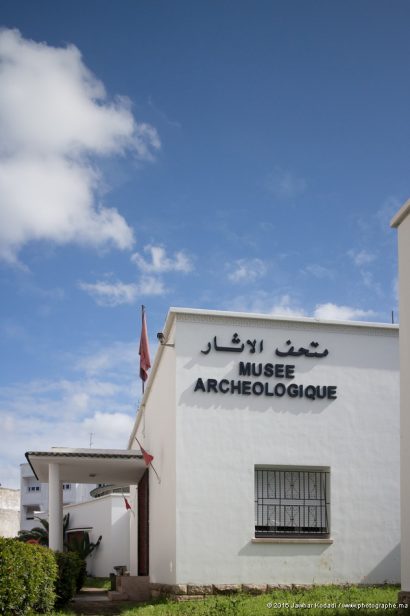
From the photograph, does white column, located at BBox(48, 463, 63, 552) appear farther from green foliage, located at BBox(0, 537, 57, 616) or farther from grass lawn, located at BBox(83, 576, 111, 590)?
grass lawn, located at BBox(83, 576, 111, 590)

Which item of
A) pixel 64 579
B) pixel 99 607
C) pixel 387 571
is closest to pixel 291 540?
pixel 387 571

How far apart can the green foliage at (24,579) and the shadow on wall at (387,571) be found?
A: 687cm

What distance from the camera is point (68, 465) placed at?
22.2 meters

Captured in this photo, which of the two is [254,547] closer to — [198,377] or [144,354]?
[198,377]

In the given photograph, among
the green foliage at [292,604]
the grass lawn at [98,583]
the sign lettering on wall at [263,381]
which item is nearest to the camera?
Result: the green foliage at [292,604]

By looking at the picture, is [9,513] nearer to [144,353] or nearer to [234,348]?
[144,353]

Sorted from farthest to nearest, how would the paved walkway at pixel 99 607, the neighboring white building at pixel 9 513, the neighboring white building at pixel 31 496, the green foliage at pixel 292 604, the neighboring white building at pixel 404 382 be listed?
1. the neighboring white building at pixel 31 496
2. the neighboring white building at pixel 9 513
3. the paved walkway at pixel 99 607
4. the green foliage at pixel 292 604
5. the neighboring white building at pixel 404 382

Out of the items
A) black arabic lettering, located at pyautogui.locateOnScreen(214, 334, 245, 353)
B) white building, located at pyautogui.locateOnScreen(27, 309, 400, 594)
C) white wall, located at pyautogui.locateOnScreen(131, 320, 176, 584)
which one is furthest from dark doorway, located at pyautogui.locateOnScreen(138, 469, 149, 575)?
black arabic lettering, located at pyautogui.locateOnScreen(214, 334, 245, 353)

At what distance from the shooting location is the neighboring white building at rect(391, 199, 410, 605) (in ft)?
34.3

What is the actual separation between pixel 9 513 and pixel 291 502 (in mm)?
37283

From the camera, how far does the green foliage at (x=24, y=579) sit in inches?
492

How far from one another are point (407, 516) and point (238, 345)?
7246 mm

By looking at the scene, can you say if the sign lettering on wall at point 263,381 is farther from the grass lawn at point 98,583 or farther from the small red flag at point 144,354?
the grass lawn at point 98,583

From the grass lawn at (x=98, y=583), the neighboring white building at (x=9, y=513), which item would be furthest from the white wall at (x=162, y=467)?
the neighboring white building at (x=9, y=513)
